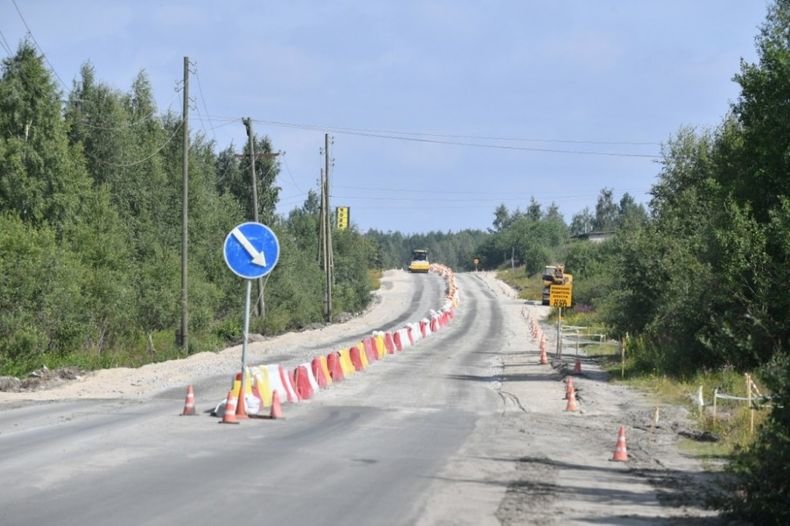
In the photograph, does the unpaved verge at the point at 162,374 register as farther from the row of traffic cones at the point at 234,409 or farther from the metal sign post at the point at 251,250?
the metal sign post at the point at 251,250

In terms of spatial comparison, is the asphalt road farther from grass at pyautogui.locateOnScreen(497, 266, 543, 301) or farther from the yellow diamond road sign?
grass at pyautogui.locateOnScreen(497, 266, 543, 301)

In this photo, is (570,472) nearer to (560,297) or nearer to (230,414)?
(230,414)

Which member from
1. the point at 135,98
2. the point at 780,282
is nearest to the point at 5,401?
the point at 780,282

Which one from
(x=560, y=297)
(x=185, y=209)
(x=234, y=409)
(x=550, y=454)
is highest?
(x=185, y=209)

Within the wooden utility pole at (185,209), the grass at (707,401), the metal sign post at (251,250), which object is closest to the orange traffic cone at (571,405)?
the grass at (707,401)

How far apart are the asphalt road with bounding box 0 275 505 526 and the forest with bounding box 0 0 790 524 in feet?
12.3

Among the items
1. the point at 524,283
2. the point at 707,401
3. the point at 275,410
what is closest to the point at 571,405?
the point at 707,401

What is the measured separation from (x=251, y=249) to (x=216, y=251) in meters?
44.0

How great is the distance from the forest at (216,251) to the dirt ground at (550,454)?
1.52m

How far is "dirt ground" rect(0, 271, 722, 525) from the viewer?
33.1 feet

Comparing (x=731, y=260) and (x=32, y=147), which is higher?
(x=32, y=147)

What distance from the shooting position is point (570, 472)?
12805mm

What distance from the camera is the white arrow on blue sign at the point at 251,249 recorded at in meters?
16.6

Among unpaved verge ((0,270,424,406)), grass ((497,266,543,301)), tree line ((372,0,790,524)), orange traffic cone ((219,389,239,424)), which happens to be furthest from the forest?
grass ((497,266,543,301))
